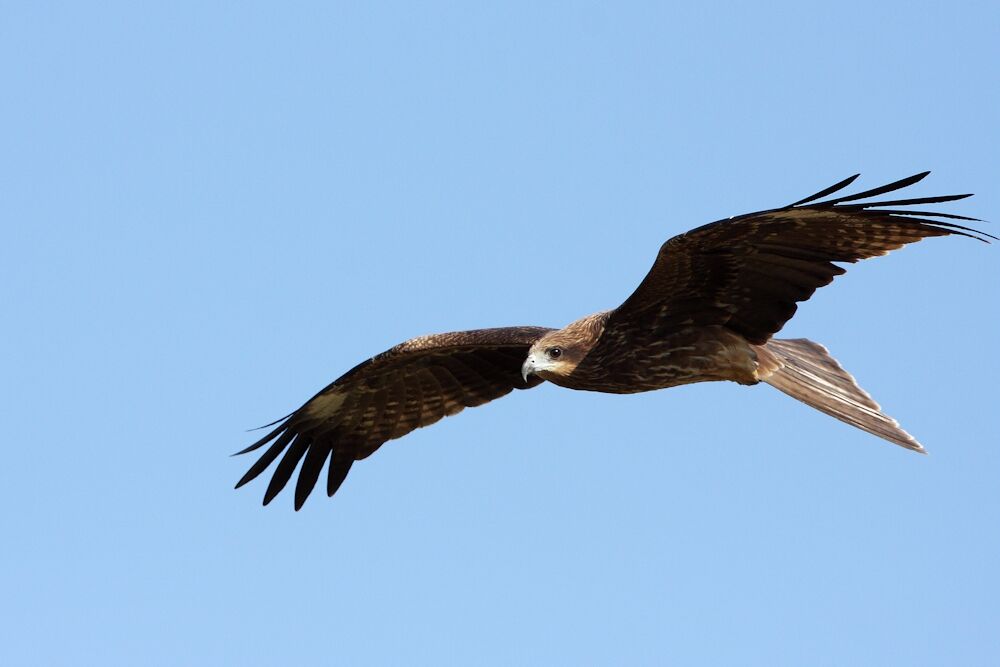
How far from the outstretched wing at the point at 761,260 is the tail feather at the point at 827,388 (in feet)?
1.07

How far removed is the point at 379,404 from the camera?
12242 millimetres

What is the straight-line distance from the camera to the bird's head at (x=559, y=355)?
10289 millimetres

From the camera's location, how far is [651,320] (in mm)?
10234

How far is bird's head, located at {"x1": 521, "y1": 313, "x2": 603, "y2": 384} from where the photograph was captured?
10289 millimetres

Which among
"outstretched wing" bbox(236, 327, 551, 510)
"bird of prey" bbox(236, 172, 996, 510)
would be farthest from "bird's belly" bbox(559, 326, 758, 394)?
"outstretched wing" bbox(236, 327, 551, 510)

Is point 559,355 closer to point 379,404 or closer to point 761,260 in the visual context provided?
point 761,260

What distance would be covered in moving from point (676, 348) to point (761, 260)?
0.85m

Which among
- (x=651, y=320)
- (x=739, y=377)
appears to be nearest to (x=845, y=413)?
(x=739, y=377)

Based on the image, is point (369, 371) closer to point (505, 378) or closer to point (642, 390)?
point (505, 378)

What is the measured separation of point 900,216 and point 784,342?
2207 mm

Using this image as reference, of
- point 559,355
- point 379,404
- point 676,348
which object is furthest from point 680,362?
point 379,404

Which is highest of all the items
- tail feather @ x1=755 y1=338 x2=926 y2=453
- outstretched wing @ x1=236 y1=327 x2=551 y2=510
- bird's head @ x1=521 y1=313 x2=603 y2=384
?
outstretched wing @ x1=236 y1=327 x2=551 y2=510

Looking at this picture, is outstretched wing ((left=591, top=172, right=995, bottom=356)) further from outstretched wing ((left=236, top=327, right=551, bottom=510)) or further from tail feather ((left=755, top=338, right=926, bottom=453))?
outstretched wing ((left=236, top=327, right=551, bottom=510))

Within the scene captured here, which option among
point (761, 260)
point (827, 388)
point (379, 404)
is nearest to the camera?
point (761, 260)
